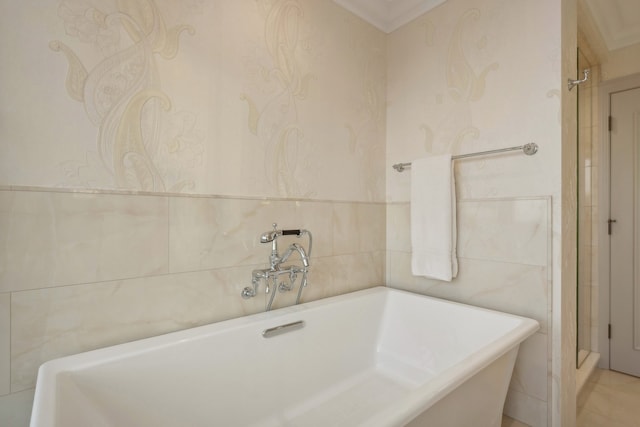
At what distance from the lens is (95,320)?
1.08 m

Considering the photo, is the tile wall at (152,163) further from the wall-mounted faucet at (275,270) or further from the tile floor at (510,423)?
the tile floor at (510,423)

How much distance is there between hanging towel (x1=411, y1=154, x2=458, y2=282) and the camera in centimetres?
169

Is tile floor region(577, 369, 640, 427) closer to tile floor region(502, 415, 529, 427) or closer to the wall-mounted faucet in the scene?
tile floor region(502, 415, 529, 427)

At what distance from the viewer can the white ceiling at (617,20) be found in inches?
71.7

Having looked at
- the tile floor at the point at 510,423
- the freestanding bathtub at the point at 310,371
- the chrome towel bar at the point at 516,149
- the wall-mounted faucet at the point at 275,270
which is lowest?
the tile floor at the point at 510,423

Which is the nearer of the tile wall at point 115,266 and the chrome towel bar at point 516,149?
the tile wall at point 115,266

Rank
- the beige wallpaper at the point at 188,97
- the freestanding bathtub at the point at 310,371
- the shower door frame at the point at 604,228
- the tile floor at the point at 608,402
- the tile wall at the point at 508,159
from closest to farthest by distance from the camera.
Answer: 1. the freestanding bathtub at the point at 310,371
2. the beige wallpaper at the point at 188,97
3. the tile wall at the point at 508,159
4. the tile floor at the point at 608,402
5. the shower door frame at the point at 604,228

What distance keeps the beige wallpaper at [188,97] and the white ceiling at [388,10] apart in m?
0.08

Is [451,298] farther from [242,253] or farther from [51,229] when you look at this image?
[51,229]

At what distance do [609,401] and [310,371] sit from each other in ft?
6.05

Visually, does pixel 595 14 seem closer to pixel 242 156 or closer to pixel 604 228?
pixel 604 228

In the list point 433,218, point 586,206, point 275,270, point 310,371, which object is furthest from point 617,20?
point 310,371

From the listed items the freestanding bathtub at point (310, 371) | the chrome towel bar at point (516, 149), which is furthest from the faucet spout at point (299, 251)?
the chrome towel bar at point (516, 149)

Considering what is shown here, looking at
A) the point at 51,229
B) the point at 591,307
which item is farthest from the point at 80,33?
the point at 591,307
